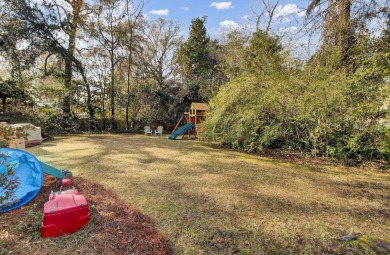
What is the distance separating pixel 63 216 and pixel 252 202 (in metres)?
2.21

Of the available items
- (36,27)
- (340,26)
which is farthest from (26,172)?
(36,27)

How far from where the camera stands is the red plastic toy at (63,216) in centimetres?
189

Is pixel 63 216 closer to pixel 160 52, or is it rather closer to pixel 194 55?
pixel 194 55

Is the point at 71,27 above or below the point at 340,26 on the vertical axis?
above

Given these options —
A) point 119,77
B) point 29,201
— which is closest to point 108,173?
point 29,201

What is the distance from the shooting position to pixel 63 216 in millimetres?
1932

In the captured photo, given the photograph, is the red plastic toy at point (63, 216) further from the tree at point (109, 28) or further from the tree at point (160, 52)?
the tree at point (160, 52)

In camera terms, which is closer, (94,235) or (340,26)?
(94,235)

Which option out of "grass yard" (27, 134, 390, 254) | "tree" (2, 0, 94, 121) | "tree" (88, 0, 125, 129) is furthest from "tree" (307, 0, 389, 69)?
"tree" (2, 0, 94, 121)

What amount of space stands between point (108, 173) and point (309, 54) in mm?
5896

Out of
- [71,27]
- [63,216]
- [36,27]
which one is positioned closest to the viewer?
[63,216]

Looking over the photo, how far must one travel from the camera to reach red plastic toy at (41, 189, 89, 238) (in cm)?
189

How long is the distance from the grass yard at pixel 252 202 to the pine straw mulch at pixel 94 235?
171 mm

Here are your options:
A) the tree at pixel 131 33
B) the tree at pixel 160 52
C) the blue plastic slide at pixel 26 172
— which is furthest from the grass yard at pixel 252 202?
the tree at pixel 160 52
